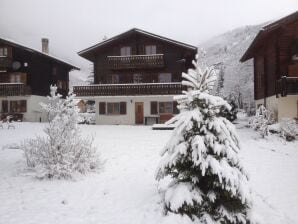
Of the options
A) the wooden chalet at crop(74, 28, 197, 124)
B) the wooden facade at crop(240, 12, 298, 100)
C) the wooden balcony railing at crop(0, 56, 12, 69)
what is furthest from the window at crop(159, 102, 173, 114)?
the wooden balcony railing at crop(0, 56, 12, 69)

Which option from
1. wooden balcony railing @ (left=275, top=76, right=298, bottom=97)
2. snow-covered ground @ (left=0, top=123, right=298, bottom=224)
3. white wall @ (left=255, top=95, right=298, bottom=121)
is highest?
wooden balcony railing @ (left=275, top=76, right=298, bottom=97)

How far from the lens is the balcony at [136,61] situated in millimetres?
29047

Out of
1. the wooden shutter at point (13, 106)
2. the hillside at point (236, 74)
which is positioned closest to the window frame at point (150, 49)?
the wooden shutter at point (13, 106)

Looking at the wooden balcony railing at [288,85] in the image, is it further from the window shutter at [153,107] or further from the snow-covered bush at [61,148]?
the snow-covered bush at [61,148]

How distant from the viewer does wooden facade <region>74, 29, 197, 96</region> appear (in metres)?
29.0

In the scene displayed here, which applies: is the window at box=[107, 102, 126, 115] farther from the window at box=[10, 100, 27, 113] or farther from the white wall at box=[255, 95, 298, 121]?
the white wall at box=[255, 95, 298, 121]

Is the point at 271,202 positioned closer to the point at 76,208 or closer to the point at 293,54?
the point at 76,208

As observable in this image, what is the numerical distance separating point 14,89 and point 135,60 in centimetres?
1304

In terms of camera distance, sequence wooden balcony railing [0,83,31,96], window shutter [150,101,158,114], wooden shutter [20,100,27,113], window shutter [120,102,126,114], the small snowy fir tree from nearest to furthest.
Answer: the small snowy fir tree < window shutter [150,101,158,114] < window shutter [120,102,126,114] < wooden balcony railing [0,83,31,96] < wooden shutter [20,100,27,113]

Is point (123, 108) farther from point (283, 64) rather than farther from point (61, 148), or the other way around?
point (61, 148)

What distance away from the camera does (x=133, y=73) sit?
30.5 metres

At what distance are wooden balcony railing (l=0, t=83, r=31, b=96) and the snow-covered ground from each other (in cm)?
1976

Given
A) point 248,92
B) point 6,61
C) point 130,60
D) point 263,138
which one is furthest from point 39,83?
point 248,92

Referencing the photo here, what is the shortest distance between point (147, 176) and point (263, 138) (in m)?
10.0
